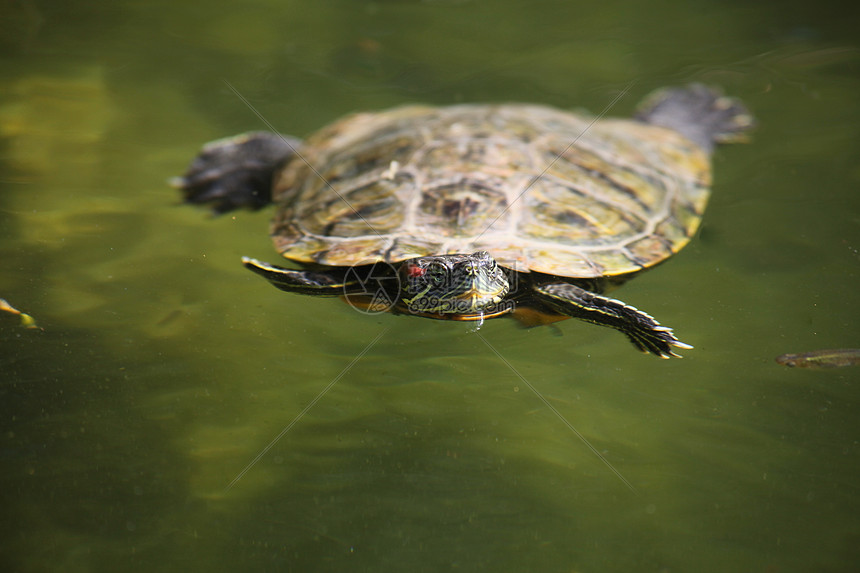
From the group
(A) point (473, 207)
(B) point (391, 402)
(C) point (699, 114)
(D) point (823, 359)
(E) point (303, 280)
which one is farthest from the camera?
(C) point (699, 114)

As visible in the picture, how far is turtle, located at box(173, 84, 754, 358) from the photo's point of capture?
282 centimetres

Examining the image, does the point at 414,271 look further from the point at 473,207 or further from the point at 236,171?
the point at 236,171

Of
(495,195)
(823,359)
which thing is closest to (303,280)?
(495,195)

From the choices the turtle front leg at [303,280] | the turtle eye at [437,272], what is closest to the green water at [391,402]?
the turtle front leg at [303,280]

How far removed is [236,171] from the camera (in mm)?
4043

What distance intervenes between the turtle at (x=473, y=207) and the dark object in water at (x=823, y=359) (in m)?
0.44

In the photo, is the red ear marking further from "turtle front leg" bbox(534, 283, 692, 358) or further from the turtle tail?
the turtle tail

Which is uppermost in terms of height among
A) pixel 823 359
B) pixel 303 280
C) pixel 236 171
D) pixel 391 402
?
pixel 236 171

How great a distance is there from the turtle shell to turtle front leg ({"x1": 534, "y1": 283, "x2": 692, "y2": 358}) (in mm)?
101

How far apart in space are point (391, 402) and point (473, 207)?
3.42ft

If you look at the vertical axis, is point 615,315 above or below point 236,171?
below

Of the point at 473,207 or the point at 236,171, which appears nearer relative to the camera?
the point at 473,207

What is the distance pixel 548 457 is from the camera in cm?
232

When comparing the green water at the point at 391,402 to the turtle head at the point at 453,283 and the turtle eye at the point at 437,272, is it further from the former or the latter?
the turtle eye at the point at 437,272
